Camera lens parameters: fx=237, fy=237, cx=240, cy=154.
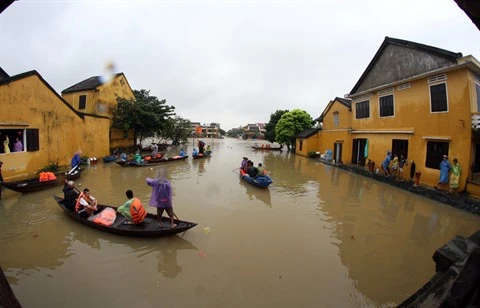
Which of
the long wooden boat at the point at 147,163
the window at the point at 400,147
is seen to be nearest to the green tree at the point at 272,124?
the long wooden boat at the point at 147,163

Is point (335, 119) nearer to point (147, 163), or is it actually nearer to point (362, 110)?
point (362, 110)

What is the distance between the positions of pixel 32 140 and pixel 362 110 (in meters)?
21.6

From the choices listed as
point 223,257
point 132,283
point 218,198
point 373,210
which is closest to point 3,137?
point 218,198

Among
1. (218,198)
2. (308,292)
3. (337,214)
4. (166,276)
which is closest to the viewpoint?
(308,292)

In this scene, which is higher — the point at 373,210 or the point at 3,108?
the point at 3,108

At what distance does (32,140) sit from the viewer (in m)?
13.2

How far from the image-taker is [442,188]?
11211mm

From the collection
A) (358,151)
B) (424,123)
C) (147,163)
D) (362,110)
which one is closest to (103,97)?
(147,163)

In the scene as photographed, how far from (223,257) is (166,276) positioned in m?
1.42

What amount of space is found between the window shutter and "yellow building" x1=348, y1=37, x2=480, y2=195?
69.0ft

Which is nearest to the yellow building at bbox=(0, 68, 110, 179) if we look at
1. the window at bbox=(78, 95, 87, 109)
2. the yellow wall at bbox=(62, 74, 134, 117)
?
the yellow wall at bbox=(62, 74, 134, 117)

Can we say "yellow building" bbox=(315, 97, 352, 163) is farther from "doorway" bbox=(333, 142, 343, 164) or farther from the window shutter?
the window shutter

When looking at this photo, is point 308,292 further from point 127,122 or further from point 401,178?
point 127,122

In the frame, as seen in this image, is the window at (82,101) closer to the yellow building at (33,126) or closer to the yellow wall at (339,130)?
the yellow building at (33,126)
